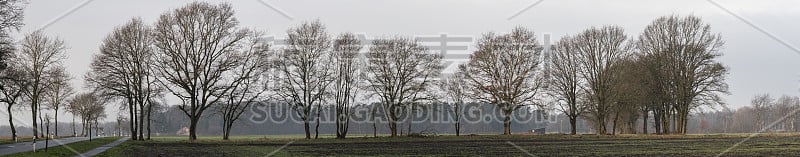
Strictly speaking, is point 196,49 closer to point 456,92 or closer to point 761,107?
point 456,92

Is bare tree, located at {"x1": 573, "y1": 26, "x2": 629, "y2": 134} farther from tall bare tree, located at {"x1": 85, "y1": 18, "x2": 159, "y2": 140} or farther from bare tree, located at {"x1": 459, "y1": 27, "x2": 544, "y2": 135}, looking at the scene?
tall bare tree, located at {"x1": 85, "y1": 18, "x2": 159, "y2": 140}

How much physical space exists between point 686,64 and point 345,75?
30.7 m

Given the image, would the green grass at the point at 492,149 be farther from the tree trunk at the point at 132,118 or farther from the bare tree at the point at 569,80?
the bare tree at the point at 569,80

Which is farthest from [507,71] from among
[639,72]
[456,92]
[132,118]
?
[132,118]

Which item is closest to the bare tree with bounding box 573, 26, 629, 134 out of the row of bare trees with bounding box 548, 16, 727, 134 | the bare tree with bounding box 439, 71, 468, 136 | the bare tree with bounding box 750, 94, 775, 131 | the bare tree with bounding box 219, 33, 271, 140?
the row of bare trees with bounding box 548, 16, 727, 134

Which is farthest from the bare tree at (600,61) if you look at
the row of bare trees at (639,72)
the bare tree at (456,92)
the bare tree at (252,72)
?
the bare tree at (252,72)

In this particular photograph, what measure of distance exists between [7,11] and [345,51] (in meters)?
30.1

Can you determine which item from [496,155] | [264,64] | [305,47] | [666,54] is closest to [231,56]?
[264,64]

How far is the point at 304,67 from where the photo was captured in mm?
55750

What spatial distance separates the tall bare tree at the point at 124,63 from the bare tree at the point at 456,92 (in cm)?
2523

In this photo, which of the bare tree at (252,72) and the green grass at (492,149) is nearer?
the green grass at (492,149)

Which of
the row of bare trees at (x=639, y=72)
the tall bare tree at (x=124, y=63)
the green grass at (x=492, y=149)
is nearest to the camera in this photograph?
the green grass at (x=492, y=149)

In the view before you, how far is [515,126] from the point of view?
16862cm

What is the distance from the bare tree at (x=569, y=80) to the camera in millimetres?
61312
